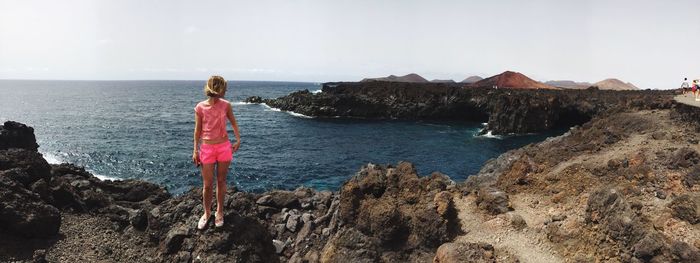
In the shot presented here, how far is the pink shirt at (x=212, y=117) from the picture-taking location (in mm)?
8117

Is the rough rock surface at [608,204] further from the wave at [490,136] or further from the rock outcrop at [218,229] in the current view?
the wave at [490,136]

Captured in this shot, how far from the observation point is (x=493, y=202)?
12992mm

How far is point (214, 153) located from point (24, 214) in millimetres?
6663

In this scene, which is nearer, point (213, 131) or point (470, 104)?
point (213, 131)

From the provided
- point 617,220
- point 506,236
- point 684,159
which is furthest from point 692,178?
point 506,236

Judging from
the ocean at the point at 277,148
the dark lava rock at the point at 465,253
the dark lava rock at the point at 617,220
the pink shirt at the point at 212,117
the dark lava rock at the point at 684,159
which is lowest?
the ocean at the point at 277,148

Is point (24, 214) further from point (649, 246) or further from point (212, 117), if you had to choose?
point (649, 246)

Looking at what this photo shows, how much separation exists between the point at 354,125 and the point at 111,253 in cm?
6009

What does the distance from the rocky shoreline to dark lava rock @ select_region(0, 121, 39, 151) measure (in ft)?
50.6

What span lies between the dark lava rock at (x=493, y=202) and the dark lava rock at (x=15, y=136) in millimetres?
29407

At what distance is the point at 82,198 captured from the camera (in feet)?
47.1

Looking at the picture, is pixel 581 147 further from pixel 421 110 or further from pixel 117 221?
pixel 421 110

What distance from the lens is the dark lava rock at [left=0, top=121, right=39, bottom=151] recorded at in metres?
26.6

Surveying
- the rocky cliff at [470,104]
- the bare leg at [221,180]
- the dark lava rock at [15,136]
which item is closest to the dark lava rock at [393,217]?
the bare leg at [221,180]
